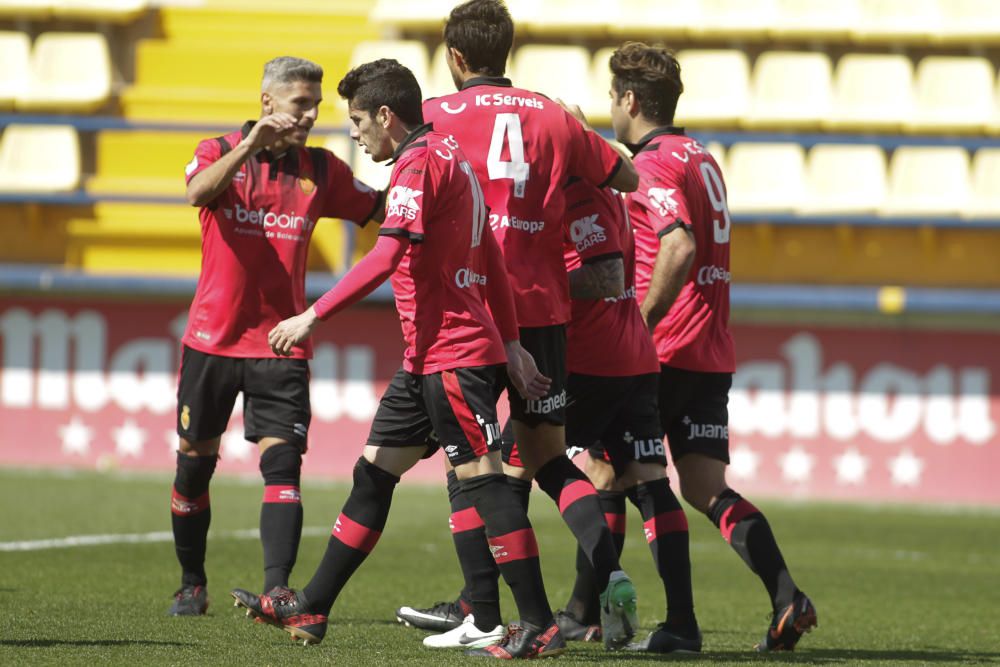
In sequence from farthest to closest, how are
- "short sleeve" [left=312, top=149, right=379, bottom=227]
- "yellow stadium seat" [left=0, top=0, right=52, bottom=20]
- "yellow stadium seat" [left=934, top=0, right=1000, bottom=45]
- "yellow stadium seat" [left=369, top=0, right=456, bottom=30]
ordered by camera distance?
"yellow stadium seat" [left=0, top=0, right=52, bottom=20] → "yellow stadium seat" [left=369, top=0, right=456, bottom=30] → "yellow stadium seat" [left=934, top=0, right=1000, bottom=45] → "short sleeve" [left=312, top=149, right=379, bottom=227]

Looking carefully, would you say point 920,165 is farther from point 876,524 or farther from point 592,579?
point 592,579

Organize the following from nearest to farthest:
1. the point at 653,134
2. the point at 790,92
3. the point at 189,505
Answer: the point at 653,134, the point at 189,505, the point at 790,92

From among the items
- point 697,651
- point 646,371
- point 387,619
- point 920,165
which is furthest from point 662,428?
point 920,165

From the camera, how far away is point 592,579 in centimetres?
569

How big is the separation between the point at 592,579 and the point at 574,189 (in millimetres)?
1403

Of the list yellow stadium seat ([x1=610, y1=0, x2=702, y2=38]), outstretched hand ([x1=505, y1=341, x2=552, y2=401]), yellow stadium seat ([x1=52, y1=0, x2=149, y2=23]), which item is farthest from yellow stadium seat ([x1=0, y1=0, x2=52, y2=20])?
outstretched hand ([x1=505, y1=341, x2=552, y2=401])

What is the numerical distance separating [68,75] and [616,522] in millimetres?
10243

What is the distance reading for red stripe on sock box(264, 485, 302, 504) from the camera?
5.70 metres

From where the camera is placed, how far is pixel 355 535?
5129 mm

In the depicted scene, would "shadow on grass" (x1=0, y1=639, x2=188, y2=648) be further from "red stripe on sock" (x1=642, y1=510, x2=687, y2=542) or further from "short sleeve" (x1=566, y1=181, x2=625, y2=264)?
"short sleeve" (x1=566, y1=181, x2=625, y2=264)

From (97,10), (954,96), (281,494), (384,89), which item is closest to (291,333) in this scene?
(384,89)

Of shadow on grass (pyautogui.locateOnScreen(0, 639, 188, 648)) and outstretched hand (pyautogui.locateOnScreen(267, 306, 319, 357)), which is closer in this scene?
outstretched hand (pyautogui.locateOnScreen(267, 306, 319, 357))

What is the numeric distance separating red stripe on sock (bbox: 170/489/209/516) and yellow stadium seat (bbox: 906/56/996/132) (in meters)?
9.36

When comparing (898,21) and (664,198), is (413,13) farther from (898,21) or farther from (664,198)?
(664,198)
